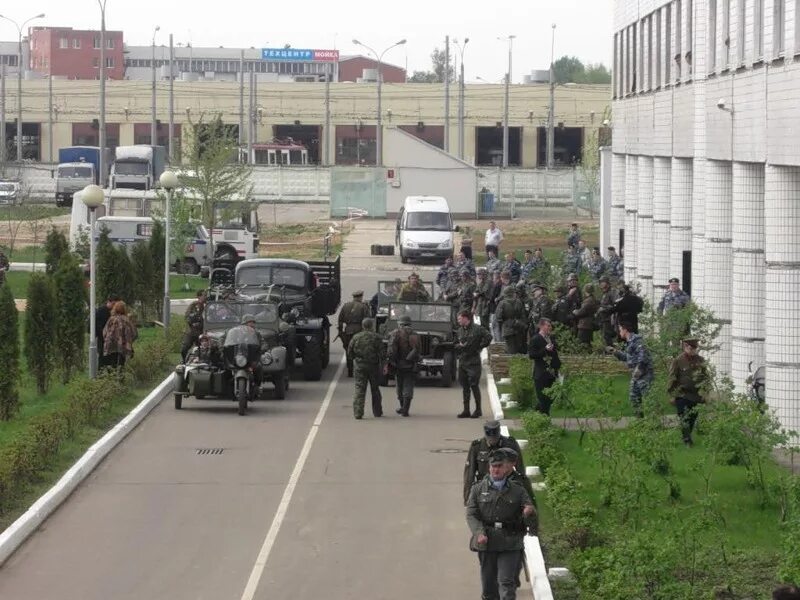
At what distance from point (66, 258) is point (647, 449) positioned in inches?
598

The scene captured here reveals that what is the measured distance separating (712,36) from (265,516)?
1335 centimetres

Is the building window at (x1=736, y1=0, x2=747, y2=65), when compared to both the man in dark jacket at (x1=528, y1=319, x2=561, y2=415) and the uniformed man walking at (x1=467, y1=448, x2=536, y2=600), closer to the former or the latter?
the man in dark jacket at (x1=528, y1=319, x2=561, y2=415)

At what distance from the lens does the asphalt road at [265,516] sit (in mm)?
13719

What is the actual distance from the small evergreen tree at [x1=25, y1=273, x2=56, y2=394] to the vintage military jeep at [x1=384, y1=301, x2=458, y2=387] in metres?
5.44

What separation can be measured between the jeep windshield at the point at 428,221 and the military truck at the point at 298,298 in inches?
925

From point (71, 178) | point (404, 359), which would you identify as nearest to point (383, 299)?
point (404, 359)

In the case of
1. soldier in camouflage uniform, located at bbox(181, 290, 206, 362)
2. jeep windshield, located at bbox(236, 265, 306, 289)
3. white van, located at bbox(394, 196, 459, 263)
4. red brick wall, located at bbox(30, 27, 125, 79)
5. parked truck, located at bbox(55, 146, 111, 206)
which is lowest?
soldier in camouflage uniform, located at bbox(181, 290, 206, 362)

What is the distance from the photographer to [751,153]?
2192 cm

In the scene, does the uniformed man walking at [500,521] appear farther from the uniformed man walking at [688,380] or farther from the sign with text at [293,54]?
the sign with text at [293,54]

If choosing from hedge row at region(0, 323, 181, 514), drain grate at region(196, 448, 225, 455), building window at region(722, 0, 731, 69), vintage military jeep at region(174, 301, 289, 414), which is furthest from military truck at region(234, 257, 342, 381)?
building window at region(722, 0, 731, 69)

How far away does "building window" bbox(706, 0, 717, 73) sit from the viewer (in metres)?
25.8

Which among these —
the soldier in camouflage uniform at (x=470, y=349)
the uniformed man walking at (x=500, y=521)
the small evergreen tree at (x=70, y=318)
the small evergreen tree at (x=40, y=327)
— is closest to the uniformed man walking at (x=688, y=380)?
the soldier in camouflage uniform at (x=470, y=349)

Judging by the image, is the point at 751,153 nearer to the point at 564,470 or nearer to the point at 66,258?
the point at 564,470

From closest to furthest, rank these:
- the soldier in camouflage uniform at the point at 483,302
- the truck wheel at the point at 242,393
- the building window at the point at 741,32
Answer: the building window at the point at 741,32, the truck wheel at the point at 242,393, the soldier in camouflage uniform at the point at 483,302
